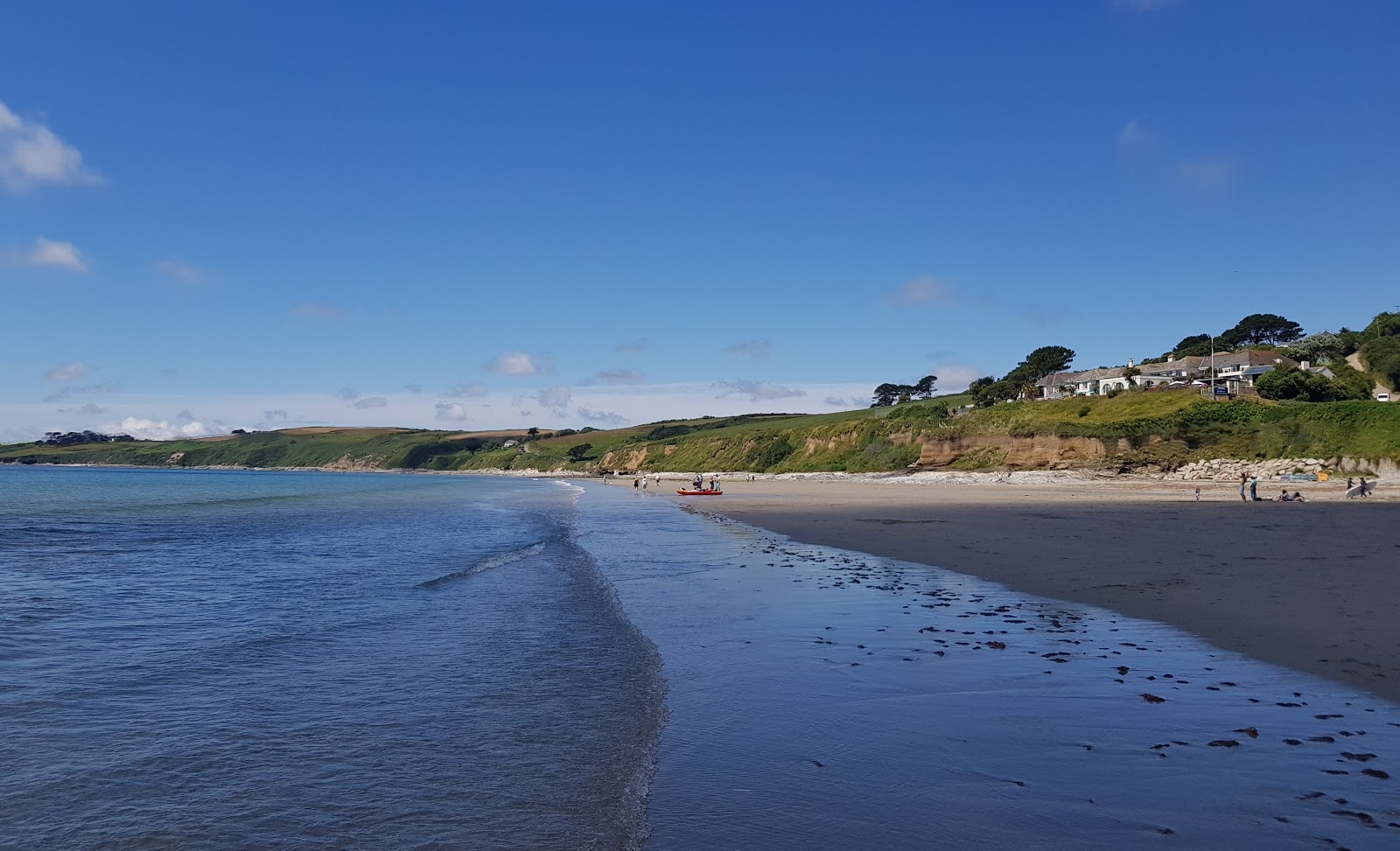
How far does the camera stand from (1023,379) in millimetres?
131250

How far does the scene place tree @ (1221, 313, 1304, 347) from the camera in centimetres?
12625

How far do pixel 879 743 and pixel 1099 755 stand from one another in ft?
6.31

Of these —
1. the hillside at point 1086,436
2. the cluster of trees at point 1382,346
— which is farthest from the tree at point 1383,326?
the hillside at point 1086,436

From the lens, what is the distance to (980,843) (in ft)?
18.2

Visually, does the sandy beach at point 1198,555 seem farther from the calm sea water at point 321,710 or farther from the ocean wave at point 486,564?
the ocean wave at point 486,564

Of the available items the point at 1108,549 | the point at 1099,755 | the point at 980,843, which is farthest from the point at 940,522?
the point at 980,843

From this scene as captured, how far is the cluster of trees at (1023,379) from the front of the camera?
114 meters

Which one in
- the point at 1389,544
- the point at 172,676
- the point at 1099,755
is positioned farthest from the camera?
the point at 1389,544

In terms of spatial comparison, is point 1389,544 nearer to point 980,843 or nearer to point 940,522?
point 940,522

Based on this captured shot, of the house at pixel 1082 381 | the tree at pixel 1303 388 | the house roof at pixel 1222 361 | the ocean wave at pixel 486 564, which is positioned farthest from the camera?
the house at pixel 1082 381

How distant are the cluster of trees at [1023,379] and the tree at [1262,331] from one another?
23754 mm

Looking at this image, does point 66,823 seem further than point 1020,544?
No

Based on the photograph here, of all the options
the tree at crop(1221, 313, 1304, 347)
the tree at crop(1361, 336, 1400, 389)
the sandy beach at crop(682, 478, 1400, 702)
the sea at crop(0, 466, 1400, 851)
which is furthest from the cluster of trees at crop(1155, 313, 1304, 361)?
the sea at crop(0, 466, 1400, 851)

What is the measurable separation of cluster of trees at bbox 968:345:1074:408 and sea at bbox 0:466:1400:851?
100540mm
